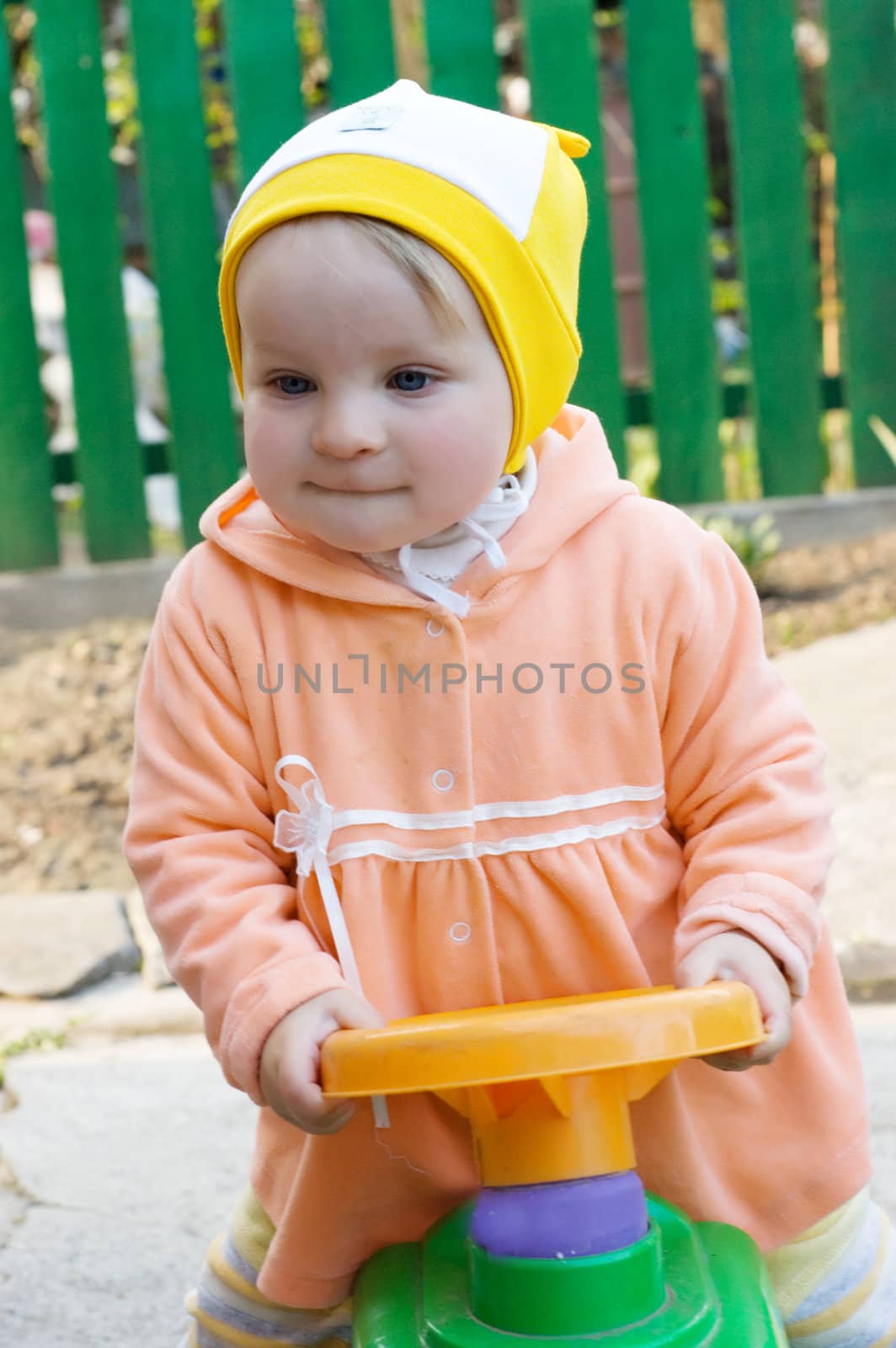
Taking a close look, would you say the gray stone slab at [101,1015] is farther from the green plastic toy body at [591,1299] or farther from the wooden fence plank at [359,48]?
the wooden fence plank at [359,48]

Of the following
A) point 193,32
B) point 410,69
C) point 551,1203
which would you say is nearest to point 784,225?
point 410,69

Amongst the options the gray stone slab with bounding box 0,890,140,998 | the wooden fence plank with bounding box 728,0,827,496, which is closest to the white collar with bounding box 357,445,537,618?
the gray stone slab with bounding box 0,890,140,998

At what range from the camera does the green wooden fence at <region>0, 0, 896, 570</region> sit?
3.69 metres

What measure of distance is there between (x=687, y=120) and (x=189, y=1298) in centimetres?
295

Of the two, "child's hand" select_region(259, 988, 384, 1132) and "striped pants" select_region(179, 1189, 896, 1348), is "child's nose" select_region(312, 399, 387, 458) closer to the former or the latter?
"child's hand" select_region(259, 988, 384, 1132)

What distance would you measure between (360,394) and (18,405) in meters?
2.69

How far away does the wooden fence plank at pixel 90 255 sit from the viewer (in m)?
3.68

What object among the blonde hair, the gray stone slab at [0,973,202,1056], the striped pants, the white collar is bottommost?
the gray stone slab at [0,973,202,1056]

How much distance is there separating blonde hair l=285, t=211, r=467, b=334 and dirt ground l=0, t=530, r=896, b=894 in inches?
71.5


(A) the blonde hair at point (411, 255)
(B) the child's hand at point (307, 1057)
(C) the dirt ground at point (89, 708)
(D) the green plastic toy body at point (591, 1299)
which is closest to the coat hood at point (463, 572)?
(A) the blonde hair at point (411, 255)

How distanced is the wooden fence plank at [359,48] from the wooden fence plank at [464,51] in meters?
0.09

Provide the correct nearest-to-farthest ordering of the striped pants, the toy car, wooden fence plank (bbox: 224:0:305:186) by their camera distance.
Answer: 1. the toy car
2. the striped pants
3. wooden fence plank (bbox: 224:0:305:186)

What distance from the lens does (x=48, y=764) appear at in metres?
3.32

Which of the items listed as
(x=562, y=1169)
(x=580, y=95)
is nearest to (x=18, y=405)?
(x=580, y=95)
